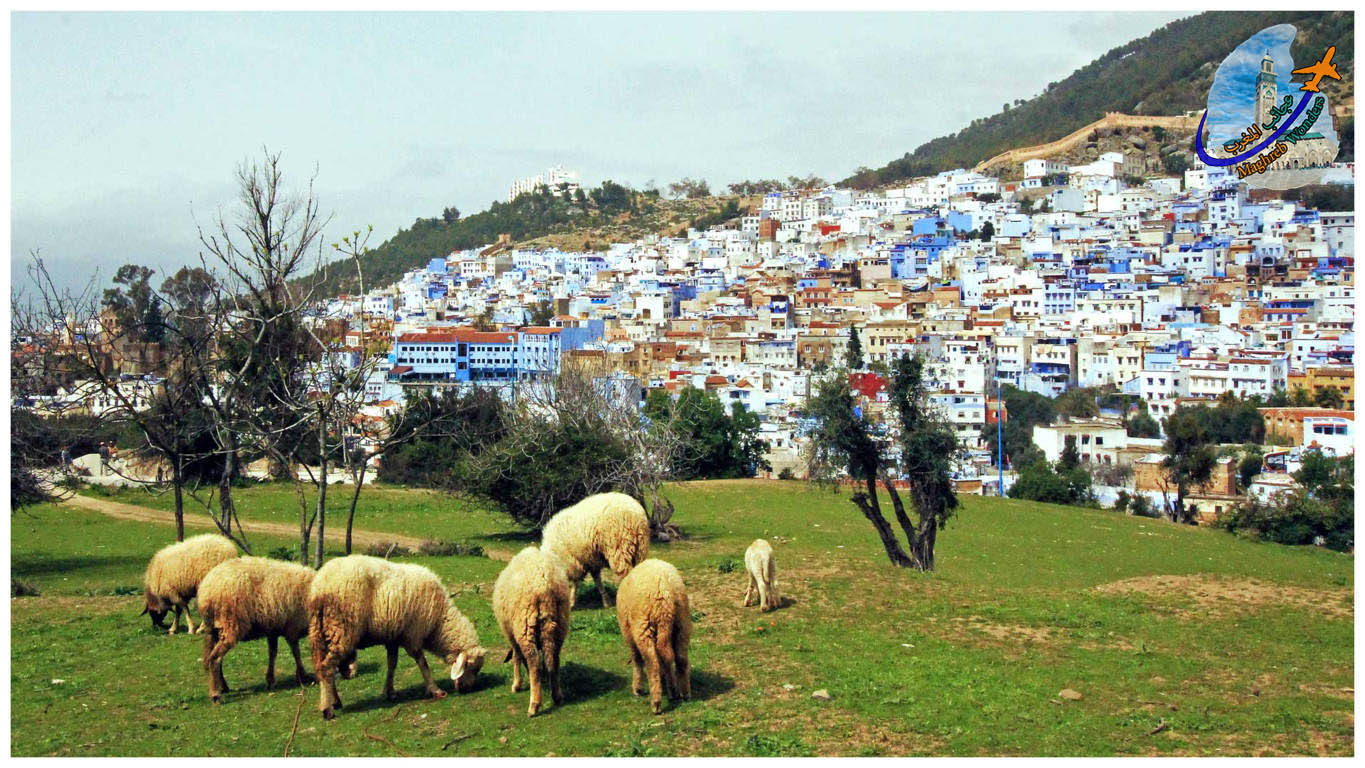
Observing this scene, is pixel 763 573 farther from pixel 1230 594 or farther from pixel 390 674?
pixel 1230 594

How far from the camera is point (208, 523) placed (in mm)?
22469

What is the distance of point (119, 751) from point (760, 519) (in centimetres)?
1867

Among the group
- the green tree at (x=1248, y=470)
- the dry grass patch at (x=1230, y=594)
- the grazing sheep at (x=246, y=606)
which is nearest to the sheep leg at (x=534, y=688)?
the grazing sheep at (x=246, y=606)

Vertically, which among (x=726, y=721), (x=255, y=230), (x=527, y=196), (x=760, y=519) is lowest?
(x=760, y=519)

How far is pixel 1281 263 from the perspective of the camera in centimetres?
9600

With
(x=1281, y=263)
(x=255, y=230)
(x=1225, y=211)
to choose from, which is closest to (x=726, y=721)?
(x=255, y=230)

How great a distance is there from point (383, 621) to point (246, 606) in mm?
1046

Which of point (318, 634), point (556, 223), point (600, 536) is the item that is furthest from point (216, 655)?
point (556, 223)

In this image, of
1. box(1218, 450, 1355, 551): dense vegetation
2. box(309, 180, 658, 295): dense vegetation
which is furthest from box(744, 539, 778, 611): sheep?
box(309, 180, 658, 295): dense vegetation

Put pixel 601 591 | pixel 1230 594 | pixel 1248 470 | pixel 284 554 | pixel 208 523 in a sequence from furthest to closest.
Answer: pixel 1248 470 < pixel 208 523 < pixel 284 554 < pixel 1230 594 < pixel 601 591

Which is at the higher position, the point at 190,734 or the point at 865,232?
the point at 865,232

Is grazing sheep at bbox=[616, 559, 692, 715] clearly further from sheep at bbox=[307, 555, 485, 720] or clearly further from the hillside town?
the hillside town

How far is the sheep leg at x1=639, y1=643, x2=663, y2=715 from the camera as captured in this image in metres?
7.98

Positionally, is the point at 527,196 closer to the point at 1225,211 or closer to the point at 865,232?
the point at 865,232
